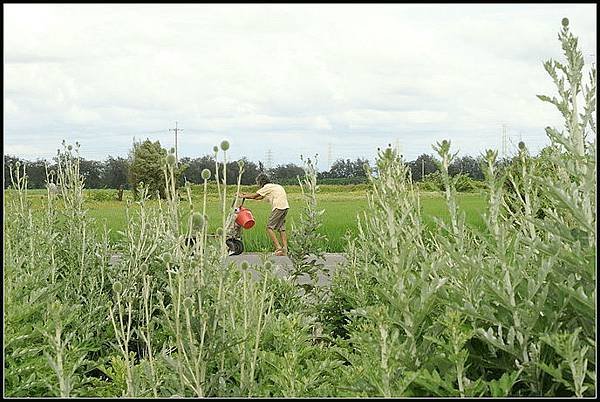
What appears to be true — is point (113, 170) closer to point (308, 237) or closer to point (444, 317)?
point (308, 237)

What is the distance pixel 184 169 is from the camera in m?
3.48

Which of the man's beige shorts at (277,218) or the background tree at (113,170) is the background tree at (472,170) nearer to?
the man's beige shorts at (277,218)

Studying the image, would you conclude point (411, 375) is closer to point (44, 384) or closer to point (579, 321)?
point (579, 321)

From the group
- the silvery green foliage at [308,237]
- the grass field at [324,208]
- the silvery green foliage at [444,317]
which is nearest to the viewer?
the silvery green foliage at [444,317]

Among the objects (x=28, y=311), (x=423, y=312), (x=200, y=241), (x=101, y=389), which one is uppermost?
(x=200, y=241)

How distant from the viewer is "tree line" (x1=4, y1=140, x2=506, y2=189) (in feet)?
13.1

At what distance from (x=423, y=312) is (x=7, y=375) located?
2.37 m

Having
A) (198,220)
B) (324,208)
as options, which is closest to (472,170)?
(198,220)

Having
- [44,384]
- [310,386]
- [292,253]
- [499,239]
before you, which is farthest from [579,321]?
[292,253]

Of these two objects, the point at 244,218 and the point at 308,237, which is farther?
the point at 244,218

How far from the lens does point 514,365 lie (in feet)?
8.77

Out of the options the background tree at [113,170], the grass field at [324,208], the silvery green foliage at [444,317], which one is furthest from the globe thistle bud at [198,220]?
the background tree at [113,170]

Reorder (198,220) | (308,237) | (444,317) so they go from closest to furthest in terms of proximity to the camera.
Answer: (444,317)
(198,220)
(308,237)

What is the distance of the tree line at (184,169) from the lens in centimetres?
401
